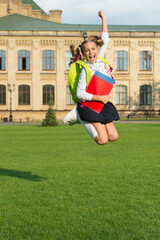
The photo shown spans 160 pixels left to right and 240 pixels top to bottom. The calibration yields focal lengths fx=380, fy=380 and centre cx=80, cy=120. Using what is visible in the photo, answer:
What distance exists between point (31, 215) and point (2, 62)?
1723 inches

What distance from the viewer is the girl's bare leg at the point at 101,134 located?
5.33 m

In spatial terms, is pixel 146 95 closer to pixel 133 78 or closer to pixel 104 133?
pixel 133 78

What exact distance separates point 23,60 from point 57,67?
4344mm

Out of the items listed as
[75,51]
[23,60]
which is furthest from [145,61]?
[75,51]

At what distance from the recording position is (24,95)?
47.7 m

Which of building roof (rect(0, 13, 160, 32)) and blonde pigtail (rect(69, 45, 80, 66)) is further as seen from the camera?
building roof (rect(0, 13, 160, 32))

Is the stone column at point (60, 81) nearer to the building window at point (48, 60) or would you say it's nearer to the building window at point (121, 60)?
the building window at point (48, 60)

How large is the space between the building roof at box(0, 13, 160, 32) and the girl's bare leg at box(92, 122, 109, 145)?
146 ft

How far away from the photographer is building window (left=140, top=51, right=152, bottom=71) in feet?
161

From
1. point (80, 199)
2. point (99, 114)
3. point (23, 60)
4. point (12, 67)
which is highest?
point (23, 60)

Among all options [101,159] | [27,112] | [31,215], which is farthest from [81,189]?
[27,112]

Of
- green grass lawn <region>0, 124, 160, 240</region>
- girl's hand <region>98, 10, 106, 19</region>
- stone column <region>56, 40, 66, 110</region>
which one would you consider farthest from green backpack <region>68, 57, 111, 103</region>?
stone column <region>56, 40, 66, 110</region>

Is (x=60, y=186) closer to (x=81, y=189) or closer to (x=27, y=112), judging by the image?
(x=81, y=189)

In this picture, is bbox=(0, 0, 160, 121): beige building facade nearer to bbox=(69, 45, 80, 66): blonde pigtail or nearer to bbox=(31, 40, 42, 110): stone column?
bbox=(31, 40, 42, 110): stone column
